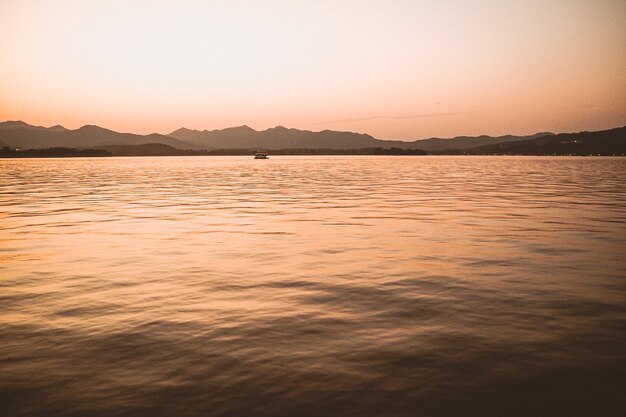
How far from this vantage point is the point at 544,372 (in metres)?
7.87

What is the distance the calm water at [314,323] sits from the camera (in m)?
7.12

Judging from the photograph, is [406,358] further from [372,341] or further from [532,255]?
[532,255]

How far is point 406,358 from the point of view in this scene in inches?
332

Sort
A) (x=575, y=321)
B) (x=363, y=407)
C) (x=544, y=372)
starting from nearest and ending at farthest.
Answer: (x=363, y=407) < (x=544, y=372) < (x=575, y=321)

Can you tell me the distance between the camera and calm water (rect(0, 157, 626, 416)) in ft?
23.4

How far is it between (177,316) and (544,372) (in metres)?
7.14

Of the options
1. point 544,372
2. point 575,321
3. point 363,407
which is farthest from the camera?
point 575,321

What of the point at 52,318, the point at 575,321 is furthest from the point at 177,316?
the point at 575,321

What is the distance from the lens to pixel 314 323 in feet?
33.9

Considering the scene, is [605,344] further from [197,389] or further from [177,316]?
[177,316]

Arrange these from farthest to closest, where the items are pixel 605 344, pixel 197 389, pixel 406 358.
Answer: pixel 605 344
pixel 406 358
pixel 197 389

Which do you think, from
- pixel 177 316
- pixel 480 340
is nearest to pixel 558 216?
pixel 480 340

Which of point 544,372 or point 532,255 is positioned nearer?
point 544,372

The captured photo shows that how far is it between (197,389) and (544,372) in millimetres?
5264
